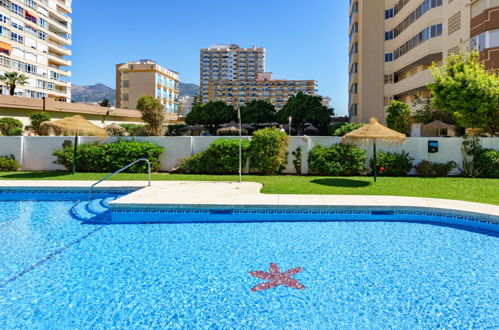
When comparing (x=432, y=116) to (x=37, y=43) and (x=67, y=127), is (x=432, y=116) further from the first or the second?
(x=37, y=43)

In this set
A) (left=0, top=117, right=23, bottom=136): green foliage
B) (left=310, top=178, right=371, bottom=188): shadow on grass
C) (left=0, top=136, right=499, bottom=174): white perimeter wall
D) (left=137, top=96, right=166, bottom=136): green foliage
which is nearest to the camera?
(left=310, top=178, right=371, bottom=188): shadow on grass

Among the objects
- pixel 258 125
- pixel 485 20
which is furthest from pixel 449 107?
pixel 258 125

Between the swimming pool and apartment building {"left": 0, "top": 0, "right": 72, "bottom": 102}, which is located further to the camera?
apartment building {"left": 0, "top": 0, "right": 72, "bottom": 102}

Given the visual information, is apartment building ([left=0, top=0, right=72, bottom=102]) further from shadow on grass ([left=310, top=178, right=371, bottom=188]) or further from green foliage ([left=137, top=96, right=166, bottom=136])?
shadow on grass ([left=310, top=178, right=371, bottom=188])

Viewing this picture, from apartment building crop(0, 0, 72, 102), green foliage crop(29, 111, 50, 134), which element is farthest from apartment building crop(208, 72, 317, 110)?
green foliage crop(29, 111, 50, 134)

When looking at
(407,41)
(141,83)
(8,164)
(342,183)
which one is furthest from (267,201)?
(141,83)

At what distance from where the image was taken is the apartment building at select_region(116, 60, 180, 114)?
83.0 meters

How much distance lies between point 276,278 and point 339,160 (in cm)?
1026

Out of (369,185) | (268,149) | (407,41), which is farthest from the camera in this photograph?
(407,41)

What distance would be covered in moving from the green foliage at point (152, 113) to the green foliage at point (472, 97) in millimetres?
24066

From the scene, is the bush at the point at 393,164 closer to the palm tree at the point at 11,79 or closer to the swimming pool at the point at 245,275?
the swimming pool at the point at 245,275

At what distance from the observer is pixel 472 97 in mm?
14961

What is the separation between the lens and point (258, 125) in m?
45.1

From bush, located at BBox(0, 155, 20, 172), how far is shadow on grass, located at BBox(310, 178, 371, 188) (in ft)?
47.4
